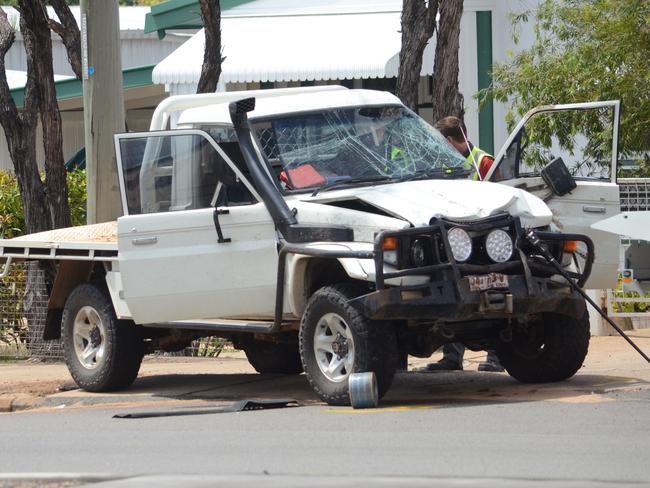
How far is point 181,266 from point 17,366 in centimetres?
481

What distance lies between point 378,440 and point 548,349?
284cm

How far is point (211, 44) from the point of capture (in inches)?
608

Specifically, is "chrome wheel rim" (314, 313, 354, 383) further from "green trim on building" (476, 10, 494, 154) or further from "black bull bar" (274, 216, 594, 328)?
"green trim on building" (476, 10, 494, 154)

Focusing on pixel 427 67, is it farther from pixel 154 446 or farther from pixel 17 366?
pixel 154 446

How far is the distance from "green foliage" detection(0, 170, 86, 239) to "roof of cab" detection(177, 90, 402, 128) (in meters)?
6.52

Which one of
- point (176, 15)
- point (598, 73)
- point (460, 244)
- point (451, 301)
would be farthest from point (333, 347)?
point (176, 15)

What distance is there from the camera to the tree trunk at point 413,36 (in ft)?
49.4

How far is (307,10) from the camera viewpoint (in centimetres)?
2334

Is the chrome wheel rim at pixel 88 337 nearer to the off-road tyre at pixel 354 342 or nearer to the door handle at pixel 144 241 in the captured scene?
the door handle at pixel 144 241

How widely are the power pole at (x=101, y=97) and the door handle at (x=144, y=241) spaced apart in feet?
11.4

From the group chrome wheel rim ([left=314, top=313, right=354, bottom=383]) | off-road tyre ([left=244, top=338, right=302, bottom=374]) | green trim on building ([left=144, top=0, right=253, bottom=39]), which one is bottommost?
off-road tyre ([left=244, top=338, right=302, bottom=374])

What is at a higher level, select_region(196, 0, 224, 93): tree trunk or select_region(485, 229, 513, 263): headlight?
select_region(196, 0, 224, 93): tree trunk

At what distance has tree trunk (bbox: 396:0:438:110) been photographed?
15062 mm

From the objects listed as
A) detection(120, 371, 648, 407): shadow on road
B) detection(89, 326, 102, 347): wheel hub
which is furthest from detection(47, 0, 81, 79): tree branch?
detection(89, 326, 102, 347): wheel hub
